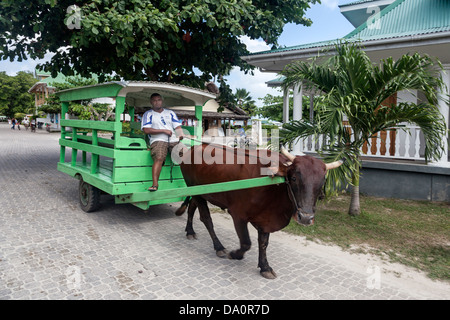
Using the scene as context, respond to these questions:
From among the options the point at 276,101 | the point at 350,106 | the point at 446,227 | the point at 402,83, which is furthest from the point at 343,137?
the point at 276,101

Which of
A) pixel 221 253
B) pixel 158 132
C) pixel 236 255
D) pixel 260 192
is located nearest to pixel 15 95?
pixel 158 132

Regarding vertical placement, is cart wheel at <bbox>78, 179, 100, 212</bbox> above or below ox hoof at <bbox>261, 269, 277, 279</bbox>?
above

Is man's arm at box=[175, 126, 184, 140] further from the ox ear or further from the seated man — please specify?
the ox ear

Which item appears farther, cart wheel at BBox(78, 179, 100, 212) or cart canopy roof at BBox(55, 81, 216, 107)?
cart wheel at BBox(78, 179, 100, 212)

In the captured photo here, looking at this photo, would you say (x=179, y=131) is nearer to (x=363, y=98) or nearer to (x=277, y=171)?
(x=277, y=171)

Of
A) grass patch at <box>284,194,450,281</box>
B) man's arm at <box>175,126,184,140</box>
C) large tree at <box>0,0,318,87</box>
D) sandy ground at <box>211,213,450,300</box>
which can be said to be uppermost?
large tree at <box>0,0,318,87</box>

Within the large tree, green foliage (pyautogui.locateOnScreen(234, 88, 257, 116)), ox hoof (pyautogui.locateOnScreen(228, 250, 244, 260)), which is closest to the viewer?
ox hoof (pyautogui.locateOnScreen(228, 250, 244, 260))

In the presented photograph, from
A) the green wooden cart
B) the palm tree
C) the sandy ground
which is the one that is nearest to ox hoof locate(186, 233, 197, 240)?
the green wooden cart

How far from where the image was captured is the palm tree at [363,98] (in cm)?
490

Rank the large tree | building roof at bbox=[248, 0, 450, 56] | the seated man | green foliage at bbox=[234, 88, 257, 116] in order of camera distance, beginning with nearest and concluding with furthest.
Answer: the seated man, the large tree, building roof at bbox=[248, 0, 450, 56], green foliage at bbox=[234, 88, 257, 116]

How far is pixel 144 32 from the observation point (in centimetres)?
689

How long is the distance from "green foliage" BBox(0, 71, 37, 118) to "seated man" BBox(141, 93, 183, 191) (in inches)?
2664

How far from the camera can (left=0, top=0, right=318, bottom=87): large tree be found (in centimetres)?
687
